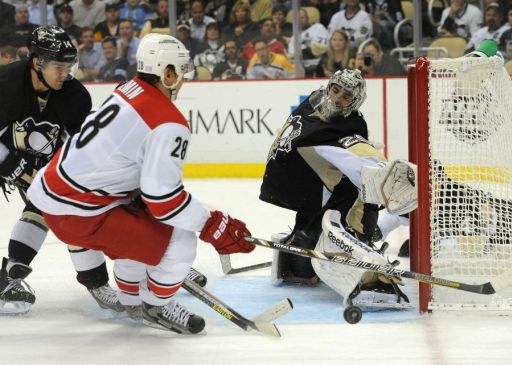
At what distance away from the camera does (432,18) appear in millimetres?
7320

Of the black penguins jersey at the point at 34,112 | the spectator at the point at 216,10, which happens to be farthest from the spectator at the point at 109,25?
the black penguins jersey at the point at 34,112

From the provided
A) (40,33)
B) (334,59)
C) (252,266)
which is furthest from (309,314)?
(334,59)

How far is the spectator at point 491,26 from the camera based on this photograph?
7.16 m

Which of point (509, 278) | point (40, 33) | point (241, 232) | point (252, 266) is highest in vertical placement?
point (40, 33)

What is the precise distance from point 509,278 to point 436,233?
333mm

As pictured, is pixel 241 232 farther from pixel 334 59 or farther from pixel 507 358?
pixel 334 59

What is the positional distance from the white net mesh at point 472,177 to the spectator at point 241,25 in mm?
4121

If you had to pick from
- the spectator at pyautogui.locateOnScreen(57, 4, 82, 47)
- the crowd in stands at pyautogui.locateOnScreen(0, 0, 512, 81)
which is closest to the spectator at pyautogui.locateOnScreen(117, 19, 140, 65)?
the crowd in stands at pyautogui.locateOnScreen(0, 0, 512, 81)

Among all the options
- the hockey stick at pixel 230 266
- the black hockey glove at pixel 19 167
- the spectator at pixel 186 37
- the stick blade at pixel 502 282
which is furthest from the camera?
the spectator at pixel 186 37

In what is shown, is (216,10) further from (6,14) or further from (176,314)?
(176,314)

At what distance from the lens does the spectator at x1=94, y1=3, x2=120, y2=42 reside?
802 centimetres

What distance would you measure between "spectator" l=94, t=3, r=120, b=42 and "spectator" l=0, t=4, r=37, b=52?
494 mm

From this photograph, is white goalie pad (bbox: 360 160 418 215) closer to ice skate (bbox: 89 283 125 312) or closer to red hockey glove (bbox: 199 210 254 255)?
red hockey glove (bbox: 199 210 254 255)

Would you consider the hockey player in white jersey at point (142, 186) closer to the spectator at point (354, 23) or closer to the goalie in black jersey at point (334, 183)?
the goalie in black jersey at point (334, 183)
